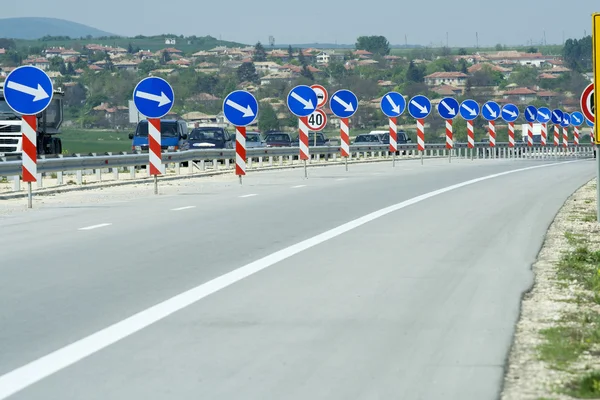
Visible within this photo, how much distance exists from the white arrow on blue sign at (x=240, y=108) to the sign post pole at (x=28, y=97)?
9.91 m

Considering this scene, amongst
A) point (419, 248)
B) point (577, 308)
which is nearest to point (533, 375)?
point (577, 308)

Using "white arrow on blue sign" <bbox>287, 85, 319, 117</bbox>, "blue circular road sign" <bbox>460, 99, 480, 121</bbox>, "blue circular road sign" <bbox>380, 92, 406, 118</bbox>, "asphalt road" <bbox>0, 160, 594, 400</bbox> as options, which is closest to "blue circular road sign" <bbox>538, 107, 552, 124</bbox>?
"blue circular road sign" <bbox>460, 99, 480, 121</bbox>

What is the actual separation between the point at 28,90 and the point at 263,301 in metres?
13.5

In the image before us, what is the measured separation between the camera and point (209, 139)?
53.2 metres

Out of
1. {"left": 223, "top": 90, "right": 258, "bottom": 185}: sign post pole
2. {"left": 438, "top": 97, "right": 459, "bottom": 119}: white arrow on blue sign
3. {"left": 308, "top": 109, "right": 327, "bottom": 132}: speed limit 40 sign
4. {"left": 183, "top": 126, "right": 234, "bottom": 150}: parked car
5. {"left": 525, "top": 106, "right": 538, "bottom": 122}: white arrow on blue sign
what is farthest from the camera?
{"left": 525, "top": 106, "right": 538, "bottom": 122}: white arrow on blue sign

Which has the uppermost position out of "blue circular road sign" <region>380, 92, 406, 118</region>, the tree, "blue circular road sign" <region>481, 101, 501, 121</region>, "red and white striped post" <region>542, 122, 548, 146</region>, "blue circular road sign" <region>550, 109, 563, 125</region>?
"blue circular road sign" <region>380, 92, 406, 118</region>

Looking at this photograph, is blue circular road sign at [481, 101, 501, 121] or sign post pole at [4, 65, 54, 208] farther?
blue circular road sign at [481, 101, 501, 121]

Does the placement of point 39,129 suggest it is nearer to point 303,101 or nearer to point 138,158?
point 138,158

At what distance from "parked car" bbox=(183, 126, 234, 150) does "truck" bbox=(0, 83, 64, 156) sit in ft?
36.5

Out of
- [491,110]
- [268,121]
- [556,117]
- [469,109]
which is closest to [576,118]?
[556,117]

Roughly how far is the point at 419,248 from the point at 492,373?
6887 millimetres

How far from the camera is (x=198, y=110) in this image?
189125 mm

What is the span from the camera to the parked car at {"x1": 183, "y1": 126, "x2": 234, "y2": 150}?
5241 centimetres

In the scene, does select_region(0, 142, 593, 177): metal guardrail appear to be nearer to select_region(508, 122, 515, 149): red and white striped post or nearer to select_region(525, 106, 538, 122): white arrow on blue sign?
select_region(508, 122, 515, 149): red and white striped post
